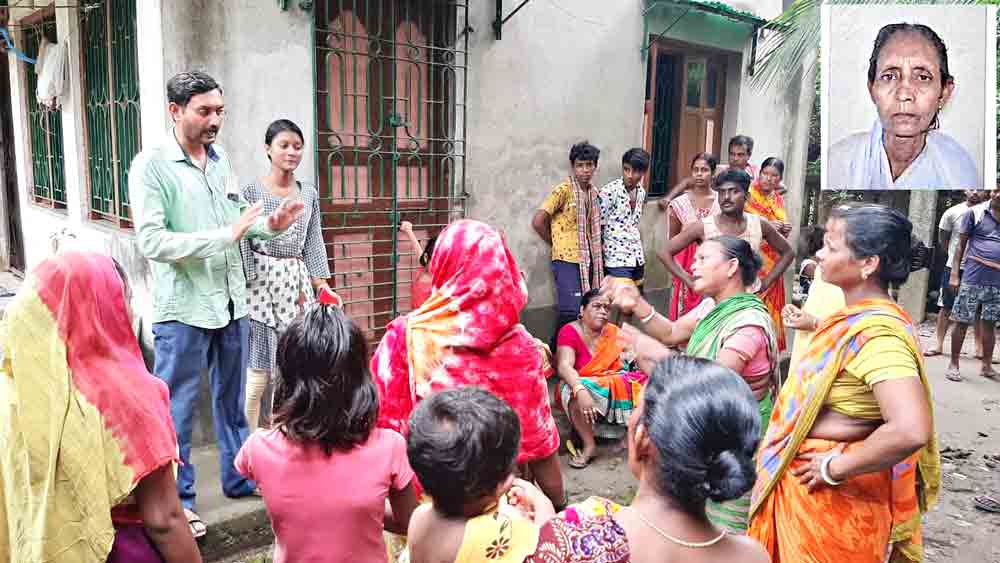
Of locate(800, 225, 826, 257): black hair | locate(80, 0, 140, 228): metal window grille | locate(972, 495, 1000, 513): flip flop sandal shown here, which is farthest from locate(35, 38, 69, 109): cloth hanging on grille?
locate(800, 225, 826, 257): black hair

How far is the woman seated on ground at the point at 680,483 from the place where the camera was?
4.53 feet

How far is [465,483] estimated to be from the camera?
4.99 ft

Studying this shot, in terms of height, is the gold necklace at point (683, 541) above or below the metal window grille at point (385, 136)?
below

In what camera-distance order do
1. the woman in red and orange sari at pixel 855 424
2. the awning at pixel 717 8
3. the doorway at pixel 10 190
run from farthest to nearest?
1. the doorway at pixel 10 190
2. the awning at pixel 717 8
3. the woman in red and orange sari at pixel 855 424

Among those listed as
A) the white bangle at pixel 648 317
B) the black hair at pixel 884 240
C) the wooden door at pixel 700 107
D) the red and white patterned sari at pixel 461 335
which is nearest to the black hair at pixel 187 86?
the red and white patterned sari at pixel 461 335

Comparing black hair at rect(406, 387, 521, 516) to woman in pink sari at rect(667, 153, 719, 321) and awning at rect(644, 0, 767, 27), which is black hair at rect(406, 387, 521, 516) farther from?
awning at rect(644, 0, 767, 27)

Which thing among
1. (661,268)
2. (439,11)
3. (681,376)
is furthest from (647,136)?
(681,376)

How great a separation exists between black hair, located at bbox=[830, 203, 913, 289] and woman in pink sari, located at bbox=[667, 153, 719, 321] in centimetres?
291

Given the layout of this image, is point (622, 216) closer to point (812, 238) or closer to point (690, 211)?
point (690, 211)

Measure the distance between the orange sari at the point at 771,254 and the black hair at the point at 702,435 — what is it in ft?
10.7

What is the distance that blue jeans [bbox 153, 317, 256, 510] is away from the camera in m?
3.12

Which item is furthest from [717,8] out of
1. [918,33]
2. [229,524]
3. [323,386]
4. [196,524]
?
[323,386]

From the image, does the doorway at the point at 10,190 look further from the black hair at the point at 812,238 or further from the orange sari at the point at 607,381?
the black hair at the point at 812,238

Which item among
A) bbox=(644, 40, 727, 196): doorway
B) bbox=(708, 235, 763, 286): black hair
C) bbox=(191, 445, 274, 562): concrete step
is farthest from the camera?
bbox=(644, 40, 727, 196): doorway
